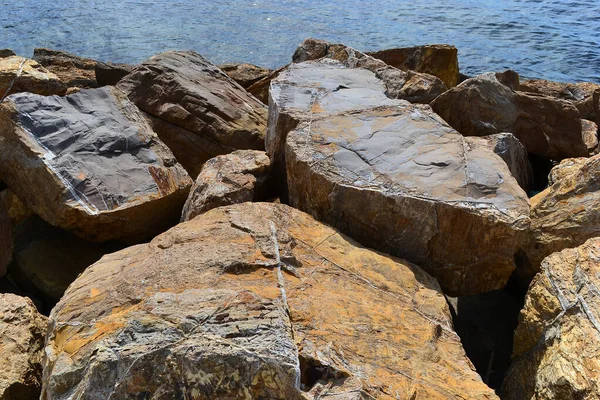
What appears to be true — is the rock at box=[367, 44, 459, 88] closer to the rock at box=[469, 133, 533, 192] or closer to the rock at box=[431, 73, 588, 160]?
the rock at box=[431, 73, 588, 160]

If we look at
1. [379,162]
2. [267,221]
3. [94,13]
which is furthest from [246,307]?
[94,13]

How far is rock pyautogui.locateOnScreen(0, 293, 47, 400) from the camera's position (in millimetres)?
2247

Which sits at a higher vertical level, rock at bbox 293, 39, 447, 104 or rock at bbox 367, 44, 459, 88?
rock at bbox 293, 39, 447, 104

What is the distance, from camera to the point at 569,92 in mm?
5516

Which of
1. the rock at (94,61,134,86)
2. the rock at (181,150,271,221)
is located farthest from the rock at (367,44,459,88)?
the rock at (181,150,271,221)

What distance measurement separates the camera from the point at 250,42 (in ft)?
29.8

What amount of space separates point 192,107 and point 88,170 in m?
1.02

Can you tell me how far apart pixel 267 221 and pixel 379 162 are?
0.68m

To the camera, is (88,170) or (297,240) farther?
(88,170)

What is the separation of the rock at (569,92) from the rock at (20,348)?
4.17m

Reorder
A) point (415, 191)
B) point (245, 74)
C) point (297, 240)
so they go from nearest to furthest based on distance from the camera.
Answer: point (297, 240)
point (415, 191)
point (245, 74)

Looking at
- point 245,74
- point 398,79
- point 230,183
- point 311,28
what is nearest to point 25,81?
point 230,183

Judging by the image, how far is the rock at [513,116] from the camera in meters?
3.83

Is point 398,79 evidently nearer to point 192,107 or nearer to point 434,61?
point 192,107
